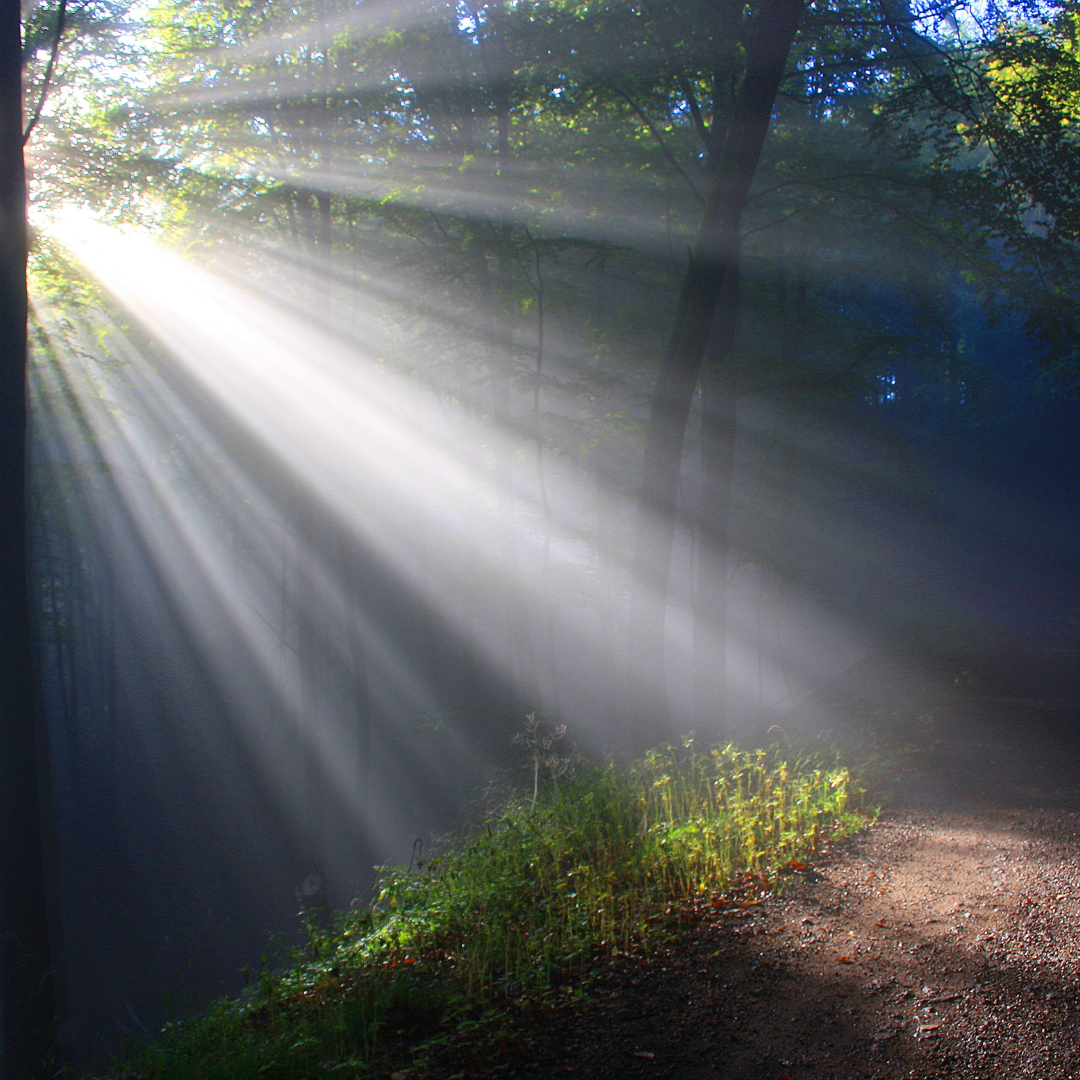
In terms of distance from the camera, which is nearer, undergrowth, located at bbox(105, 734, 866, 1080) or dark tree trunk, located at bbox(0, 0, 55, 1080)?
undergrowth, located at bbox(105, 734, 866, 1080)

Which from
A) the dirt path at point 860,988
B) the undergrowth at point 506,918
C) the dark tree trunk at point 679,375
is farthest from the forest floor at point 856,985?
the dark tree trunk at point 679,375

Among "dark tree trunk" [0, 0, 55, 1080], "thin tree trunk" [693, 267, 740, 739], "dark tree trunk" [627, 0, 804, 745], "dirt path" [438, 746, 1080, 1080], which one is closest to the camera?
"dirt path" [438, 746, 1080, 1080]

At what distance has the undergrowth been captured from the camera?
133 inches

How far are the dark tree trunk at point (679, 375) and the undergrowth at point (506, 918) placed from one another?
2727mm

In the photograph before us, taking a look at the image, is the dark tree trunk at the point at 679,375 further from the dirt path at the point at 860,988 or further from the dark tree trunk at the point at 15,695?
the dark tree trunk at the point at 15,695

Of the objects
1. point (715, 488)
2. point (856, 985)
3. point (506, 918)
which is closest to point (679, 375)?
point (715, 488)

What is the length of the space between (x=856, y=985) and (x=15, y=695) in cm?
625

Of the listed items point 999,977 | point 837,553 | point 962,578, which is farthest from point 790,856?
point 962,578

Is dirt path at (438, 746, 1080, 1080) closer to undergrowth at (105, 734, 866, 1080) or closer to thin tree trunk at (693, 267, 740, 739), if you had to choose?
undergrowth at (105, 734, 866, 1080)

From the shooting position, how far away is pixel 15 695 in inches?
239

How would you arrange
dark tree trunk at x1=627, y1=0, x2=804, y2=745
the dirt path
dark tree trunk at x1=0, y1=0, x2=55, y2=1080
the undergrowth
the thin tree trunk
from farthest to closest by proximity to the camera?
the thin tree trunk, dark tree trunk at x1=627, y1=0, x2=804, y2=745, dark tree trunk at x1=0, y1=0, x2=55, y2=1080, the undergrowth, the dirt path

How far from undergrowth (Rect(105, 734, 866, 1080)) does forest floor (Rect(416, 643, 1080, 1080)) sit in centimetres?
23

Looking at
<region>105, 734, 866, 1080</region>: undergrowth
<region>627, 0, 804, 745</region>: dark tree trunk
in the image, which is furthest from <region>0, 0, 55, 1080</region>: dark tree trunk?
<region>627, 0, 804, 745</region>: dark tree trunk

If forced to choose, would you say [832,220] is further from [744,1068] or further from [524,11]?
[744,1068]
